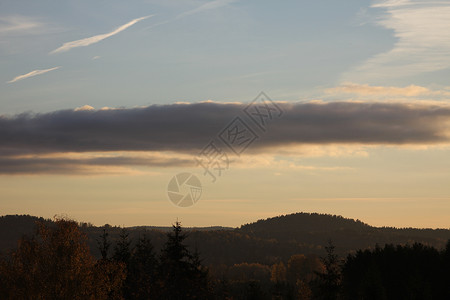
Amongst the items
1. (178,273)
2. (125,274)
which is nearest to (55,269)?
(125,274)

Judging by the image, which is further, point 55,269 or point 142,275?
point 142,275

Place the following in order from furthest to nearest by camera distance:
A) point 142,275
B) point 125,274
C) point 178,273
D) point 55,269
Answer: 1. point 142,275
2. point 178,273
3. point 125,274
4. point 55,269

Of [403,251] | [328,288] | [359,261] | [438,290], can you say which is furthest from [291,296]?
[328,288]

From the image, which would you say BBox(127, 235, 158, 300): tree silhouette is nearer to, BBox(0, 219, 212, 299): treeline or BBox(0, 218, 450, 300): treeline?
BBox(0, 218, 450, 300): treeline

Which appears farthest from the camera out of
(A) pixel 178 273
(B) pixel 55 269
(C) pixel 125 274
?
(A) pixel 178 273

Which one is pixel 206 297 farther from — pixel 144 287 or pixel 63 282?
pixel 63 282

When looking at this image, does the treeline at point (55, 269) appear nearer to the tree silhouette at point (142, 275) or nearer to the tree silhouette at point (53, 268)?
the tree silhouette at point (53, 268)

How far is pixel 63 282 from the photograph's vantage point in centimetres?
5762

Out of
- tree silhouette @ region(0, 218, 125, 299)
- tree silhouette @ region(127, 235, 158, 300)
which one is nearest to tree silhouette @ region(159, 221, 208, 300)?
tree silhouette @ region(127, 235, 158, 300)

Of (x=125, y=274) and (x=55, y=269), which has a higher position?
(x=55, y=269)

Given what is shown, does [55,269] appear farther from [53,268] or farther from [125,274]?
[125,274]

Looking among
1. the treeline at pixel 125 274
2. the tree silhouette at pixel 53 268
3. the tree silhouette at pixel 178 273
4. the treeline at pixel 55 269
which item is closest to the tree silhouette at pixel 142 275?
the treeline at pixel 125 274

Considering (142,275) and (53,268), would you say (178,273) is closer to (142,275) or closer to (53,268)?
(142,275)

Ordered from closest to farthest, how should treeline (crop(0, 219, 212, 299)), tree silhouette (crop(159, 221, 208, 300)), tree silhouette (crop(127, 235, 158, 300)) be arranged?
treeline (crop(0, 219, 212, 299)) < tree silhouette (crop(159, 221, 208, 300)) < tree silhouette (crop(127, 235, 158, 300))
